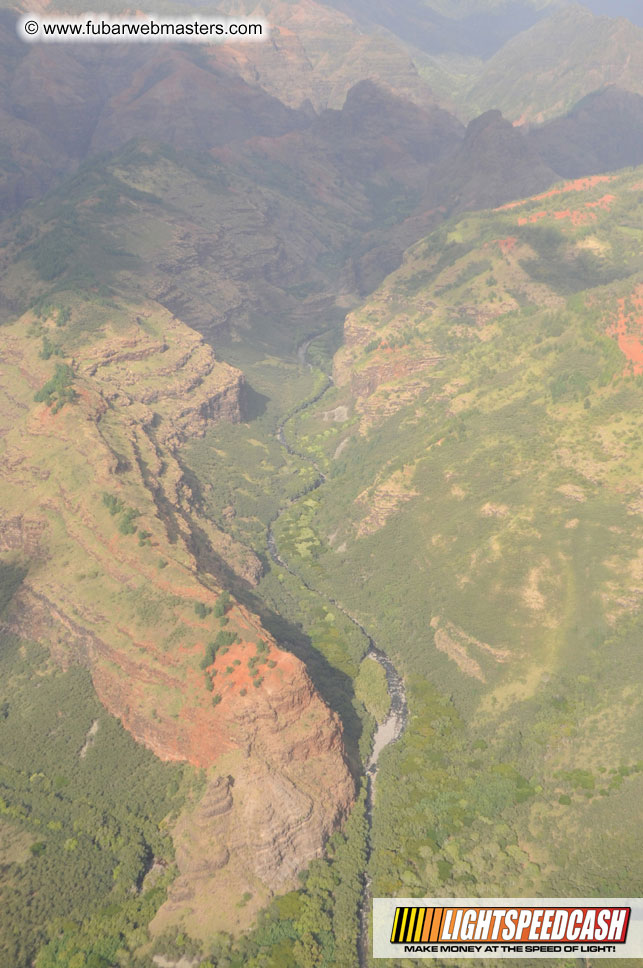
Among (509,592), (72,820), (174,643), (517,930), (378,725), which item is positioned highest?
(174,643)

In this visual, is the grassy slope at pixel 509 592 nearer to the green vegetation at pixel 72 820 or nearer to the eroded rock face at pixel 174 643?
the eroded rock face at pixel 174 643

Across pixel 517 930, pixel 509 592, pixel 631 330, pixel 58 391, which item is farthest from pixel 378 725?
pixel 631 330

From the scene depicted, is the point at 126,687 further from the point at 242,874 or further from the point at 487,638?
the point at 487,638

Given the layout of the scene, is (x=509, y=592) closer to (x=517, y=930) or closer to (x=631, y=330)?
(x=517, y=930)

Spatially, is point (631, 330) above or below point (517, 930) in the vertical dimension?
above

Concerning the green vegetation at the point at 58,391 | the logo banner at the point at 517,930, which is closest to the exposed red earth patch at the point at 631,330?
the logo banner at the point at 517,930

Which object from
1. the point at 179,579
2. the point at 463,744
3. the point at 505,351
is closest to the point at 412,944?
the point at 463,744

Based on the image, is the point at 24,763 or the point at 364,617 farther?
the point at 364,617
